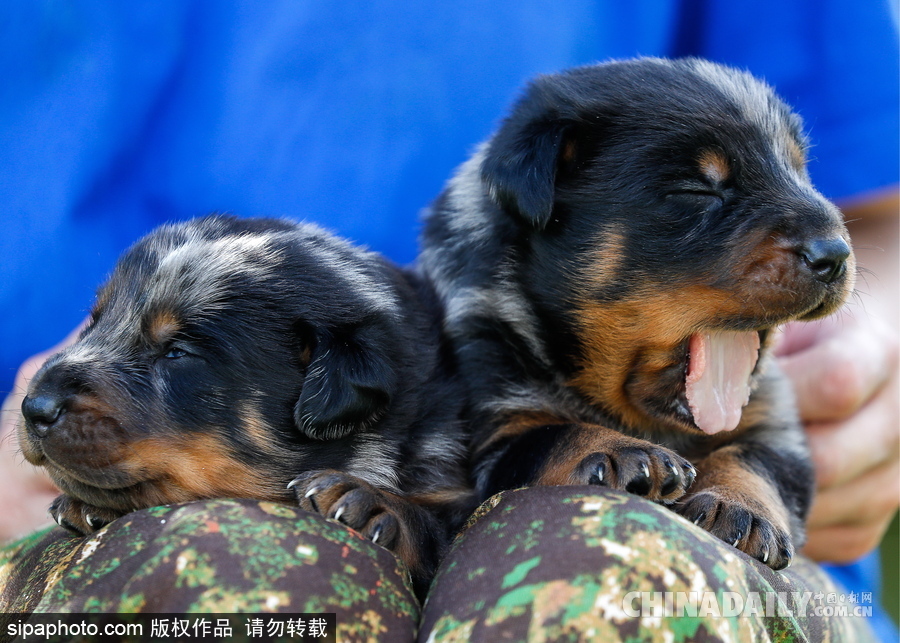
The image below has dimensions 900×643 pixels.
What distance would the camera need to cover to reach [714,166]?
300 centimetres

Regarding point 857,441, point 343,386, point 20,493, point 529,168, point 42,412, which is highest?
point 529,168

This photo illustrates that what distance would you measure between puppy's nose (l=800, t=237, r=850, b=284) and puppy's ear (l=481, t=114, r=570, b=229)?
915 mm

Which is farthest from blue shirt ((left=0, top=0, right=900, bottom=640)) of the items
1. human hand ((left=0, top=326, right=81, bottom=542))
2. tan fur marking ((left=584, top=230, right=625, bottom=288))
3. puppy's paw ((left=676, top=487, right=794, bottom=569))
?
puppy's paw ((left=676, top=487, right=794, bottom=569))

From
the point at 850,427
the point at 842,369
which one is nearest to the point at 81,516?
the point at 842,369

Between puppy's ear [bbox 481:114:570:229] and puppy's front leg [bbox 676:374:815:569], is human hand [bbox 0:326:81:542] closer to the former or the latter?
puppy's ear [bbox 481:114:570:229]

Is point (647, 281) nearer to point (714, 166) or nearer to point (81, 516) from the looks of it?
point (714, 166)

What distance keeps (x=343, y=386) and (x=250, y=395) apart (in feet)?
1.05

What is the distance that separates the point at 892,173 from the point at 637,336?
99.6 inches

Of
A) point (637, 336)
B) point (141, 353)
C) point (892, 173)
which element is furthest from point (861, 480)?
point (141, 353)

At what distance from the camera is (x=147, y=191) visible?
177 inches

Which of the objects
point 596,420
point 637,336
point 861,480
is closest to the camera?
point 637,336

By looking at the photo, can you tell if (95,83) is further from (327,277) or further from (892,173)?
(892,173)

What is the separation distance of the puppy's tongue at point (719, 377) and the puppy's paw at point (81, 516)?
2.03 metres

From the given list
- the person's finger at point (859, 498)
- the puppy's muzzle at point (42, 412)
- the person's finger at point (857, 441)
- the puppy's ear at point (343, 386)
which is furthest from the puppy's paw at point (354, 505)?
the person's finger at point (859, 498)
